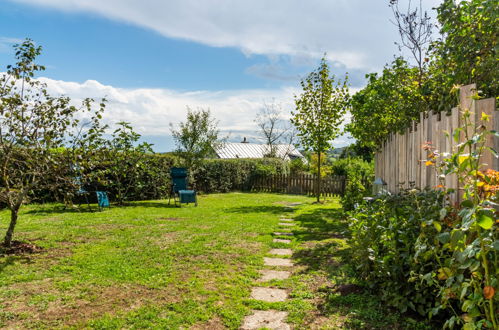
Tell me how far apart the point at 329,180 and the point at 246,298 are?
1250cm

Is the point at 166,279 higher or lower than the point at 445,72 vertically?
lower

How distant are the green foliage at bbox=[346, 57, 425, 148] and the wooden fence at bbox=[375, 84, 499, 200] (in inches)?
14.3

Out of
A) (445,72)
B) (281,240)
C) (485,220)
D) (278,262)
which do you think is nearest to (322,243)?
(281,240)

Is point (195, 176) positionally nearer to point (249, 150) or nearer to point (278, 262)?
point (278, 262)

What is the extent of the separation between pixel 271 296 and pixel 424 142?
2.58 metres

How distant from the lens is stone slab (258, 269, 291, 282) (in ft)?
12.6

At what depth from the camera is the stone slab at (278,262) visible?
435cm

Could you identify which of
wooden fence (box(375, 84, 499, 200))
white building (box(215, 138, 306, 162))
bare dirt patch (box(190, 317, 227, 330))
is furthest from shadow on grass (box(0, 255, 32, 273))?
white building (box(215, 138, 306, 162))

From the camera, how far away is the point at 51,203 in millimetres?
9969

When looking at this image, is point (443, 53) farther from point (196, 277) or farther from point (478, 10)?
point (196, 277)

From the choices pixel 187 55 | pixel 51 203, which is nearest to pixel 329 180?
pixel 187 55

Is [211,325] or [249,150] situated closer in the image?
[211,325]

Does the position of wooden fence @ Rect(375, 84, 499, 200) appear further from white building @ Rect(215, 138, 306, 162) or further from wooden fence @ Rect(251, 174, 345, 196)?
white building @ Rect(215, 138, 306, 162)

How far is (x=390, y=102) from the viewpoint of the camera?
6.32m
